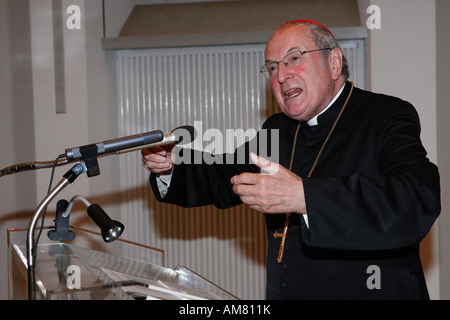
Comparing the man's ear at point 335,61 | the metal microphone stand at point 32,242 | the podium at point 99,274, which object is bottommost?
the podium at point 99,274

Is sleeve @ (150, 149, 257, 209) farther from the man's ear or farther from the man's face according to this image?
the man's ear

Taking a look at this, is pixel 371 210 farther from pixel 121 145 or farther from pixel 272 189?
pixel 121 145

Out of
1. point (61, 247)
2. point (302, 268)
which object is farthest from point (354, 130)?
point (61, 247)

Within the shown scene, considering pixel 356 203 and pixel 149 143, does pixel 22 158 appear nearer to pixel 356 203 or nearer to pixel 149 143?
pixel 149 143

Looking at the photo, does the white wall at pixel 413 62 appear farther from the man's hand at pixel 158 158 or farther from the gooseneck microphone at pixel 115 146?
the gooseneck microphone at pixel 115 146

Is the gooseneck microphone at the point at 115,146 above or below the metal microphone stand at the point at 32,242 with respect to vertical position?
above

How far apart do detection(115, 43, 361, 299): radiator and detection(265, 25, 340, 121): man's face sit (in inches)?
75.3

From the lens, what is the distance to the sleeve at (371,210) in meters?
1.35

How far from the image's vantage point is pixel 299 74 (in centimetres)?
193

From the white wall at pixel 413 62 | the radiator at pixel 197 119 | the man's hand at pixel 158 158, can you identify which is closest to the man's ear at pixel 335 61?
the man's hand at pixel 158 158

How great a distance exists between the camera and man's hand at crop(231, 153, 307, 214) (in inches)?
51.8

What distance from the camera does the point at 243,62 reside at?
392 centimetres

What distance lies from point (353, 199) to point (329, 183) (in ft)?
0.26

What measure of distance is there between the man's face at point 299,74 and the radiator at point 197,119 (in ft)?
6.27
